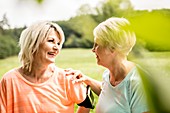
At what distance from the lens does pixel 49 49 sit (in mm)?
1894

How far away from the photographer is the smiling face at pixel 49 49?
1.86m

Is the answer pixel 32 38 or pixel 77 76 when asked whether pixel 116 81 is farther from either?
pixel 32 38

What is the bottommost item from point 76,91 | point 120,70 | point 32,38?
point 76,91

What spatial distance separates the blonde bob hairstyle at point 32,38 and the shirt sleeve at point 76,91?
191 mm

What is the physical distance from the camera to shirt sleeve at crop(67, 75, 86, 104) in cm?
187

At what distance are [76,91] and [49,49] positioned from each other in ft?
0.73

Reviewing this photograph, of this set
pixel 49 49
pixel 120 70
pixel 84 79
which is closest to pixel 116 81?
pixel 120 70

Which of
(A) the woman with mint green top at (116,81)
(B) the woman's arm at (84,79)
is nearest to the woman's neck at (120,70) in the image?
(A) the woman with mint green top at (116,81)

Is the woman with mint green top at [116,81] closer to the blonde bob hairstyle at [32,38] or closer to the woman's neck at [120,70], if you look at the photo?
the woman's neck at [120,70]

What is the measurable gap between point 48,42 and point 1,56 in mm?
1547

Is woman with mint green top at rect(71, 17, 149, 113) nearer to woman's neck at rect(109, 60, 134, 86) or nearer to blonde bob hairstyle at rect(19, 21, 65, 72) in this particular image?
woman's neck at rect(109, 60, 134, 86)

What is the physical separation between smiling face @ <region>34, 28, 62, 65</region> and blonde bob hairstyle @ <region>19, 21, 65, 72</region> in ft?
0.06

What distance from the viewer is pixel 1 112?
73.0 inches

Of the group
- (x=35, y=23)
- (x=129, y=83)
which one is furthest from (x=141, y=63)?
(x=35, y=23)
